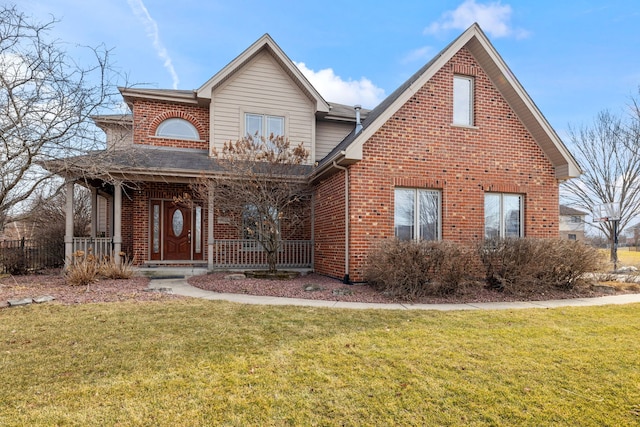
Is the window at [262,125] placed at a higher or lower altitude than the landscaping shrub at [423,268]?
higher

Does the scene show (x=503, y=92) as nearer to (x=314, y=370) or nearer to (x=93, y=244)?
(x=314, y=370)

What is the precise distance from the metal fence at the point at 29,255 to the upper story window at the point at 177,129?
5.21 metres

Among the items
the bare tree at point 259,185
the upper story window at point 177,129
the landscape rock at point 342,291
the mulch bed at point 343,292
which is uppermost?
the upper story window at point 177,129

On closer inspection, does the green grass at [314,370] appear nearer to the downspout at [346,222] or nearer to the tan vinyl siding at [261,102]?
the downspout at [346,222]

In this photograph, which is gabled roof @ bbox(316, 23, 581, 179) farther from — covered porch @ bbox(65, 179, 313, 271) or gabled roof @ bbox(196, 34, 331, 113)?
gabled roof @ bbox(196, 34, 331, 113)

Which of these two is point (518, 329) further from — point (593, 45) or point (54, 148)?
point (593, 45)

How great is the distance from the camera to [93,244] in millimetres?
10719

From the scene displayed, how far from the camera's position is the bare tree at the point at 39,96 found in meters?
6.93

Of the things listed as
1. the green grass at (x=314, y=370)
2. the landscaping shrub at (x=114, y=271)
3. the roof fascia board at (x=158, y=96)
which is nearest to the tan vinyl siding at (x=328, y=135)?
the roof fascia board at (x=158, y=96)

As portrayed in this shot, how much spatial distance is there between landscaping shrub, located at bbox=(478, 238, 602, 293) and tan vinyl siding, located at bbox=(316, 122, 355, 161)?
723 cm

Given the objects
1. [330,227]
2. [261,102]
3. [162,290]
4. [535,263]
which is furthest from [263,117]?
[535,263]

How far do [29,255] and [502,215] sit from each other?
48.4ft

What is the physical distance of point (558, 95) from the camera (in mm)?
19219

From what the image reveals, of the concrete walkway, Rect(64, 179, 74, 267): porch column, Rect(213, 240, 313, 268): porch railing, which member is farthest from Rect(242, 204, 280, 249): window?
Rect(64, 179, 74, 267): porch column
